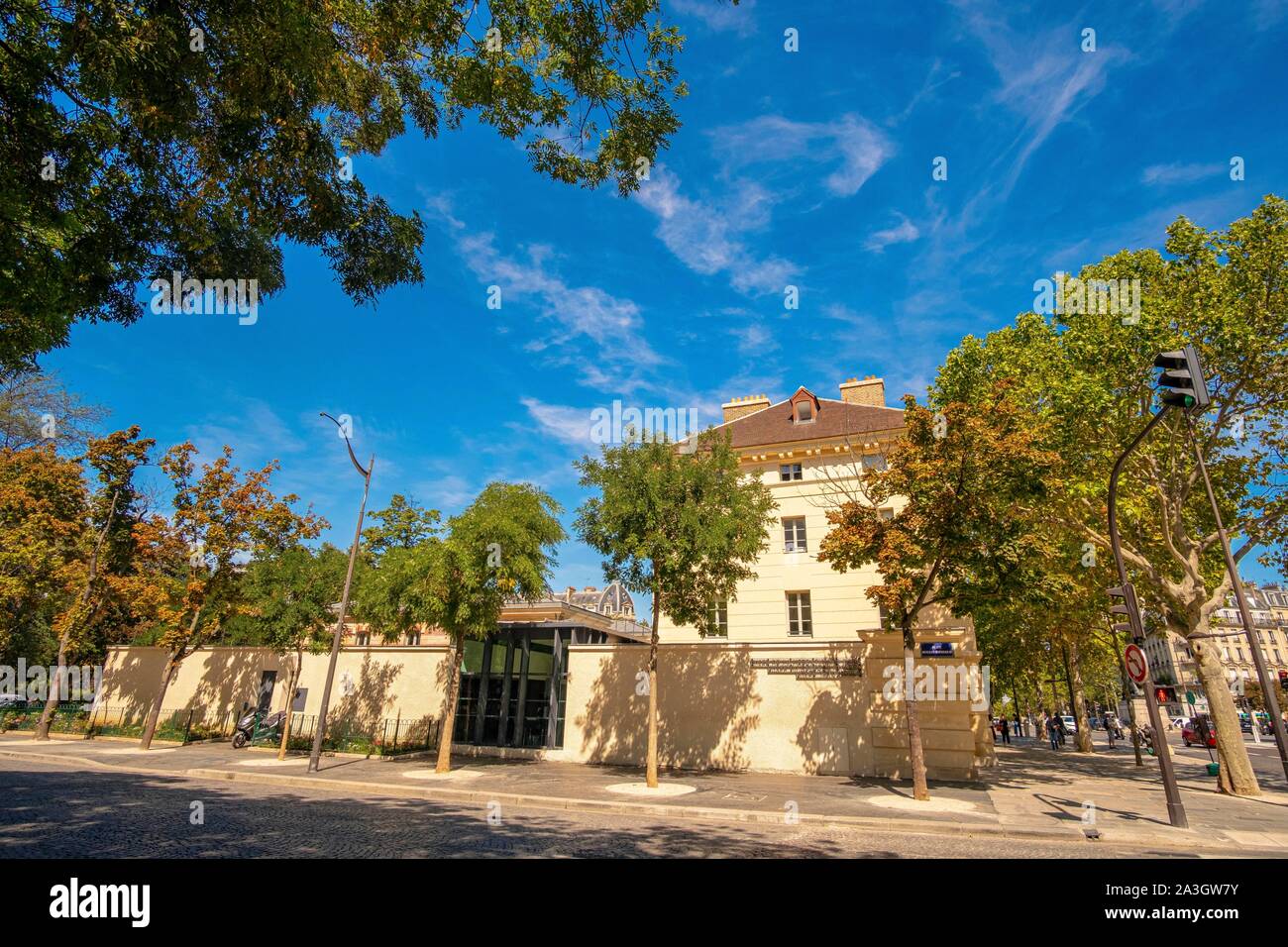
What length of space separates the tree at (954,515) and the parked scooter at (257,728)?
77.4ft

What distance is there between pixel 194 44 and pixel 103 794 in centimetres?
1397

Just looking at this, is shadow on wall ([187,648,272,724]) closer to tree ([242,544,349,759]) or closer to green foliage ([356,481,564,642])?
tree ([242,544,349,759])

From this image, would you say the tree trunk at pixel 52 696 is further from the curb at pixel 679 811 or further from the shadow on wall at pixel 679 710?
the shadow on wall at pixel 679 710

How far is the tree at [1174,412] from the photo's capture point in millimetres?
16078

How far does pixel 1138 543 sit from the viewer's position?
20875mm

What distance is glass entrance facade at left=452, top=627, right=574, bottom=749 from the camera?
24.0m

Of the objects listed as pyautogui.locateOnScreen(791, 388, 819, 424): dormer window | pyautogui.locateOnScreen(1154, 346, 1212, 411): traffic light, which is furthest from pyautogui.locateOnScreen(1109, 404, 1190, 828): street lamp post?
pyautogui.locateOnScreen(791, 388, 819, 424): dormer window

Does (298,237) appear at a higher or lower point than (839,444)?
lower

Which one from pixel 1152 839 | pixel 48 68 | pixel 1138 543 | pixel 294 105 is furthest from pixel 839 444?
pixel 48 68

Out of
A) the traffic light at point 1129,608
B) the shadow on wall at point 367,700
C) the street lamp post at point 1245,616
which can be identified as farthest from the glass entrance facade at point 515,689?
the street lamp post at point 1245,616

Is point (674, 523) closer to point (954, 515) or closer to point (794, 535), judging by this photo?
point (954, 515)

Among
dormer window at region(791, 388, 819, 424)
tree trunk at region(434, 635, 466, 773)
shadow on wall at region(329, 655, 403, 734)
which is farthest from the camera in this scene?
dormer window at region(791, 388, 819, 424)

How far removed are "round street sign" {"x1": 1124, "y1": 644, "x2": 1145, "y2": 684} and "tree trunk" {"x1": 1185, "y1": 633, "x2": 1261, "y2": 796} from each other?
687cm
